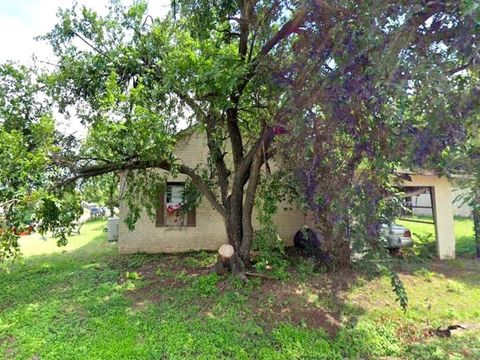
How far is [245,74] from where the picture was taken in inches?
232

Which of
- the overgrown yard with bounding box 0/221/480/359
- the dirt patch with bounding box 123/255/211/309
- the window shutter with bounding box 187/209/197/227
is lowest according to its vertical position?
the overgrown yard with bounding box 0/221/480/359

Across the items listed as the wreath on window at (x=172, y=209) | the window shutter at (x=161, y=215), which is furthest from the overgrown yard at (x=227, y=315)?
the wreath on window at (x=172, y=209)

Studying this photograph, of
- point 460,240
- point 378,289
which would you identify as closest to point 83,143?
point 378,289

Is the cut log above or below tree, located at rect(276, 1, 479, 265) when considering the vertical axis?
below

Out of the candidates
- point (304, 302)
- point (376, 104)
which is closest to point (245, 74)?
point (376, 104)

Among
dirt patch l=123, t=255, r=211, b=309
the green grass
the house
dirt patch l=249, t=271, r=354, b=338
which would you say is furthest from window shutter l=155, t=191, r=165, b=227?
the green grass

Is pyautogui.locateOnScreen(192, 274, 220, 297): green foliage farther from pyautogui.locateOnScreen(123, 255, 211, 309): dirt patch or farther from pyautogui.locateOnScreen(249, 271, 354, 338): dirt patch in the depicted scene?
pyautogui.locateOnScreen(249, 271, 354, 338): dirt patch

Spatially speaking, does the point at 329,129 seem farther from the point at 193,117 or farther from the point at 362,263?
the point at 193,117

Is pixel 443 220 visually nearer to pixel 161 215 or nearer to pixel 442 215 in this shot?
pixel 442 215

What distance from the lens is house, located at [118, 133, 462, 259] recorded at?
10439mm

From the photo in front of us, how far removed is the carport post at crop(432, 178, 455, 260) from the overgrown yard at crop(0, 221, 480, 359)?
1690 millimetres

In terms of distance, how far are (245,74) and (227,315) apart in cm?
430

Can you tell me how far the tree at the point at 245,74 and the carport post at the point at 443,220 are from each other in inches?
253

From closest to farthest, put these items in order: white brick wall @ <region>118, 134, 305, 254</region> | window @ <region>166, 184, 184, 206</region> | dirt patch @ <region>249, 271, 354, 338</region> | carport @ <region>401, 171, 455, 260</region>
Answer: dirt patch @ <region>249, 271, 354, 338</region> → carport @ <region>401, 171, 455, 260</region> → white brick wall @ <region>118, 134, 305, 254</region> → window @ <region>166, 184, 184, 206</region>
